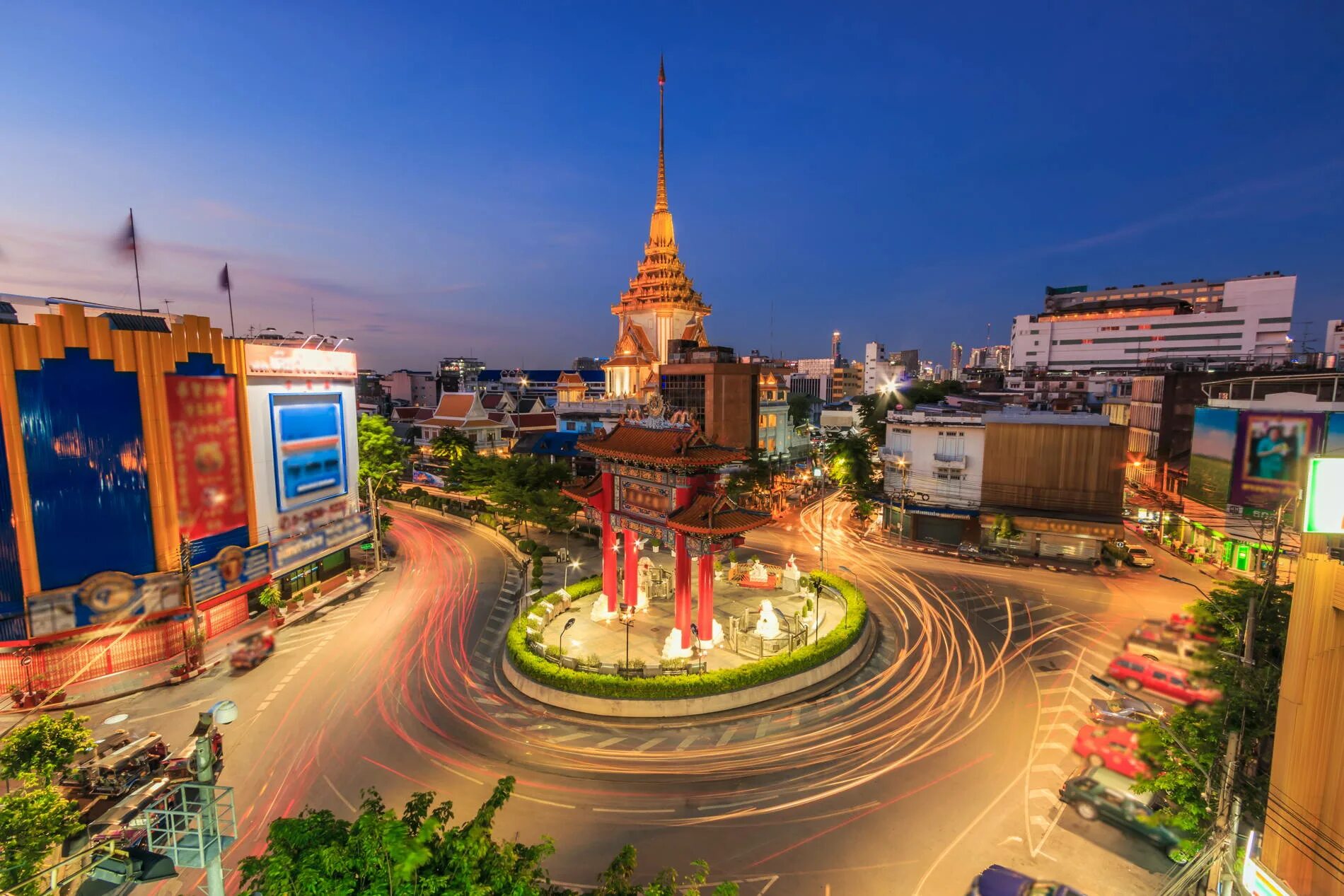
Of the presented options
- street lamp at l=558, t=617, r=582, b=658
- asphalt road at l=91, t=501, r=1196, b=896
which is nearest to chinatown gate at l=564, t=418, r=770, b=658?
street lamp at l=558, t=617, r=582, b=658

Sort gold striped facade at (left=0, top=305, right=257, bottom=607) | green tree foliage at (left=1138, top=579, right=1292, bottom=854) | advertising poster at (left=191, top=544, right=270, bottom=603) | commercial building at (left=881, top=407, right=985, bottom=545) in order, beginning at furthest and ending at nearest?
commercial building at (left=881, top=407, right=985, bottom=545)
advertising poster at (left=191, top=544, right=270, bottom=603)
gold striped facade at (left=0, top=305, right=257, bottom=607)
green tree foliage at (left=1138, top=579, right=1292, bottom=854)

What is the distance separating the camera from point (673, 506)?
25.2m

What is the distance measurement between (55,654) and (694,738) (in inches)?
971

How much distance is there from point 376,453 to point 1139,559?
175ft

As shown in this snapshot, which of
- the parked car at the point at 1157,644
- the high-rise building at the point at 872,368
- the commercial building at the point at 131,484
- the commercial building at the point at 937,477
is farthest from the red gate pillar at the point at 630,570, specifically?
the high-rise building at the point at 872,368

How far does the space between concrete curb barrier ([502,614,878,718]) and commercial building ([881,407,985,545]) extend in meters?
26.2

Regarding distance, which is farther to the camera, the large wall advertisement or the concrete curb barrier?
the large wall advertisement

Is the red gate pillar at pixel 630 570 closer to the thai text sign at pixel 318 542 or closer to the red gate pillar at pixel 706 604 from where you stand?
the red gate pillar at pixel 706 604

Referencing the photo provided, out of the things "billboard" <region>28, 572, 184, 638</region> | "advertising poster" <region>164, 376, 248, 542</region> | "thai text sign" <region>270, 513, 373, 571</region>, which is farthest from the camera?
"thai text sign" <region>270, 513, 373, 571</region>

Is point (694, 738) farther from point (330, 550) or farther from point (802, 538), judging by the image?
point (802, 538)

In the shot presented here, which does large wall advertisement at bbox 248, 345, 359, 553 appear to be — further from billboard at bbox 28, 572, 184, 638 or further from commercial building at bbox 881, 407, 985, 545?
commercial building at bbox 881, 407, 985, 545

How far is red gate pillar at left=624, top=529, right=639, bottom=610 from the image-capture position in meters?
28.8

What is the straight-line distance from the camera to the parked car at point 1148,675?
74.9 feet

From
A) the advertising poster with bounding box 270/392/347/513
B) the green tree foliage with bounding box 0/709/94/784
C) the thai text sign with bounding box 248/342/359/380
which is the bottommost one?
the green tree foliage with bounding box 0/709/94/784
